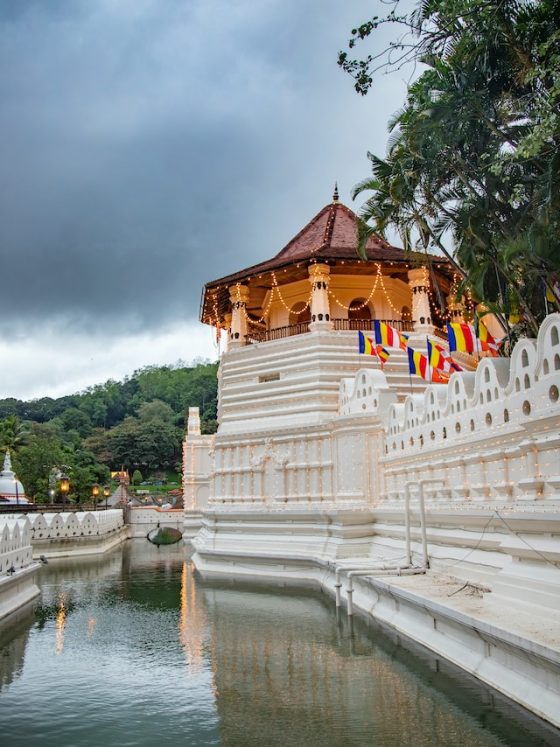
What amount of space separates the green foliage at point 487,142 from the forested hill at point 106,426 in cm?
4204

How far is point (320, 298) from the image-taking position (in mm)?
21109

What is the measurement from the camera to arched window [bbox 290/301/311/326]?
2372cm

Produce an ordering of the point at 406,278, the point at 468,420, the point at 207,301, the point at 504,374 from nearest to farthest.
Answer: the point at 504,374
the point at 468,420
the point at 406,278
the point at 207,301

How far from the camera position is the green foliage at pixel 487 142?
9422 millimetres

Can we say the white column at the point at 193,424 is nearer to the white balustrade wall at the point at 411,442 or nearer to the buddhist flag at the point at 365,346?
the white balustrade wall at the point at 411,442

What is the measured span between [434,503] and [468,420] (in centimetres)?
188

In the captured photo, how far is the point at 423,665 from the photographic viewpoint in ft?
25.5

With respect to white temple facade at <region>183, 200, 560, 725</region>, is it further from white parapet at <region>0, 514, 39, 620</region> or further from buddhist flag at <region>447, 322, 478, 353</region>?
white parapet at <region>0, 514, 39, 620</region>

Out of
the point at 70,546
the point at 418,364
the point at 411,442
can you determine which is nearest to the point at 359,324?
the point at 418,364

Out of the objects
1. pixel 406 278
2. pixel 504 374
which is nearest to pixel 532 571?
pixel 504 374

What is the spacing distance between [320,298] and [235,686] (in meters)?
14.9

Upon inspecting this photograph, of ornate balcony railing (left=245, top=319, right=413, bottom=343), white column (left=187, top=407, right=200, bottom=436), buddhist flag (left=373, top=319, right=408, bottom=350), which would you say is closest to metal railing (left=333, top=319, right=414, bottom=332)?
ornate balcony railing (left=245, top=319, right=413, bottom=343)

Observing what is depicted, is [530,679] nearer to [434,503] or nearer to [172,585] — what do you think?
[434,503]

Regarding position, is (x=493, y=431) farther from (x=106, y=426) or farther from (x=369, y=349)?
(x=106, y=426)
